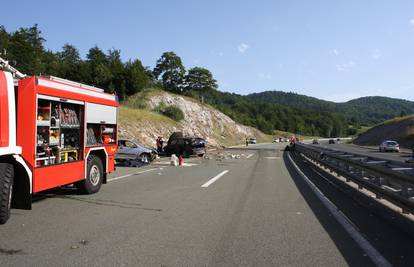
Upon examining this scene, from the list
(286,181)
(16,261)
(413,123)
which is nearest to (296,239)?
(16,261)

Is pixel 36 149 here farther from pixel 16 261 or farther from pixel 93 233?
pixel 16 261

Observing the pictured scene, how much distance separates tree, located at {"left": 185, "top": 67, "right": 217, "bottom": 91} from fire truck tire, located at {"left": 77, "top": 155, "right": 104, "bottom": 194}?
95.5 metres

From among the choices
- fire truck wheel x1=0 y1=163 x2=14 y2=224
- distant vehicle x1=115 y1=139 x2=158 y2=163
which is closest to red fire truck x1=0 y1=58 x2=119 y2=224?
fire truck wheel x1=0 y1=163 x2=14 y2=224

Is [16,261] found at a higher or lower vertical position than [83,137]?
lower

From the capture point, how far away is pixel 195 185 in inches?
534

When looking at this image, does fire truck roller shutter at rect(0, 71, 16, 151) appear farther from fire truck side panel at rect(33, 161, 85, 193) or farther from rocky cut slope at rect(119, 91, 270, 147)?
rocky cut slope at rect(119, 91, 270, 147)

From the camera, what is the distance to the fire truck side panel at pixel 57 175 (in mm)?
8094

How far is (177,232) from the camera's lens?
269 inches

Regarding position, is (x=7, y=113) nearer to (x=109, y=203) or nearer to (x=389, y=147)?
(x=109, y=203)

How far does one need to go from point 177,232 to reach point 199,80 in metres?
105

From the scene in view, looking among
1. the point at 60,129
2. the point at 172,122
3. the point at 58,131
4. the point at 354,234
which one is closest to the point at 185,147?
the point at 60,129

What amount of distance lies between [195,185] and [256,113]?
177460 mm

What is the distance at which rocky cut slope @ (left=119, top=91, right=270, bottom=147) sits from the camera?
4916 centimetres

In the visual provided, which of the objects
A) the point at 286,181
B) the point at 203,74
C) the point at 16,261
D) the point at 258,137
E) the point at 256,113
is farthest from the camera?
the point at 256,113
